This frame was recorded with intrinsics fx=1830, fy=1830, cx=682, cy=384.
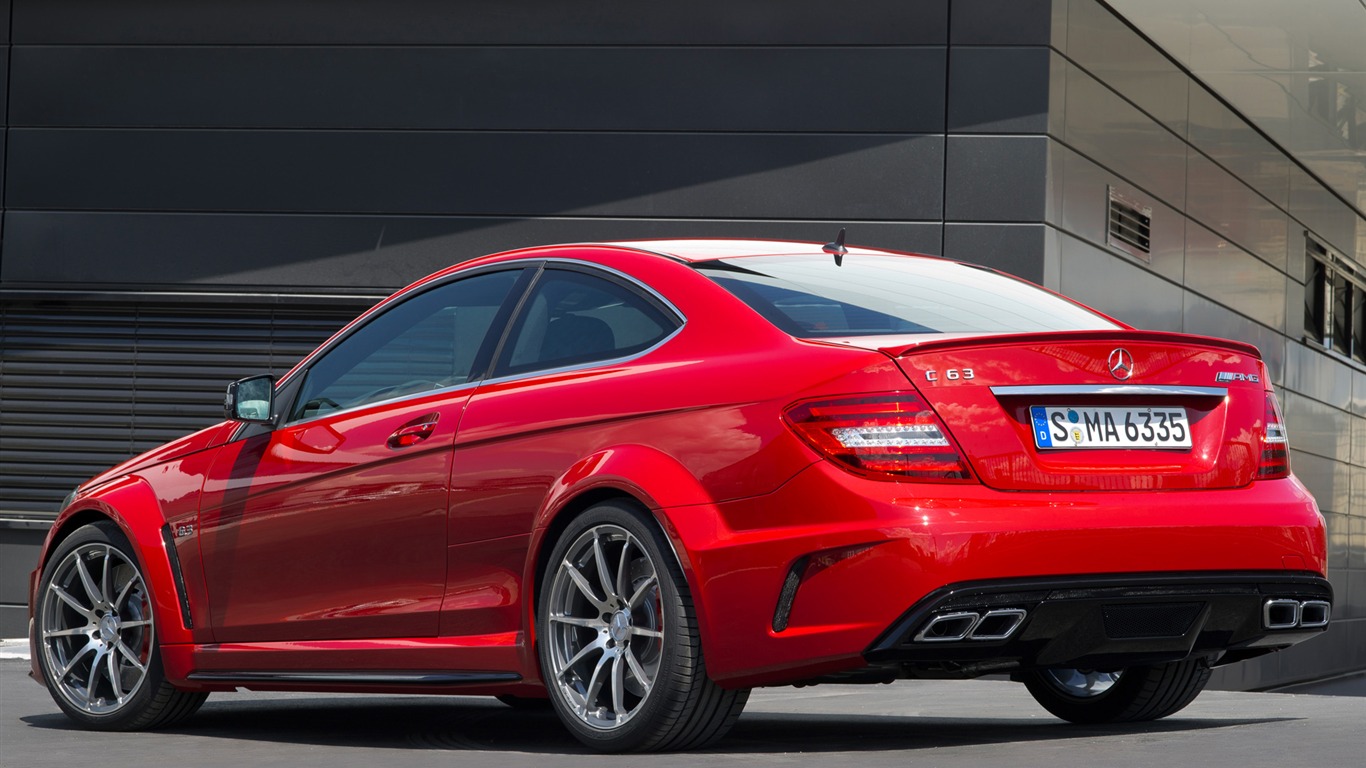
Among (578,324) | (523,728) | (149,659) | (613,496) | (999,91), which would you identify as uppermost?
(999,91)

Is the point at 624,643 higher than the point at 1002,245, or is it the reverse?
the point at 1002,245

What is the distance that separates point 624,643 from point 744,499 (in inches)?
23.9

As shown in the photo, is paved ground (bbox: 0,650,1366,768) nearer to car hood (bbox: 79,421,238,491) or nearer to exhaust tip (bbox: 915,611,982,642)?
exhaust tip (bbox: 915,611,982,642)

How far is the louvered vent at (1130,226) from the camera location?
1376 cm

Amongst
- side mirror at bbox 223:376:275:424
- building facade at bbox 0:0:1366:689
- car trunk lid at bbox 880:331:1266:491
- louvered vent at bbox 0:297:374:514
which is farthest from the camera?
louvered vent at bbox 0:297:374:514

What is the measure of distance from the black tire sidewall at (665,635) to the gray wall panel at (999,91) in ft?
26.8

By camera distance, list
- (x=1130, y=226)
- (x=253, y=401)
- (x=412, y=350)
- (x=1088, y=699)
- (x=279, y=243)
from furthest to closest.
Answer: (x=1130, y=226) < (x=279, y=243) < (x=253, y=401) < (x=412, y=350) < (x=1088, y=699)

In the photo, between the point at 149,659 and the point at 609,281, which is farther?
the point at 149,659

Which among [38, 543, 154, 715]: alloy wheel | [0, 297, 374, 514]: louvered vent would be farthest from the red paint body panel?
[0, 297, 374, 514]: louvered vent

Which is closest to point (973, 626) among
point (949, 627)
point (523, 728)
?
point (949, 627)

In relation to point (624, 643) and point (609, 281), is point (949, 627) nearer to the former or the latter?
point (624, 643)

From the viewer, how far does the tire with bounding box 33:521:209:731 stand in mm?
6395

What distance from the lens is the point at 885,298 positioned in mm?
5156

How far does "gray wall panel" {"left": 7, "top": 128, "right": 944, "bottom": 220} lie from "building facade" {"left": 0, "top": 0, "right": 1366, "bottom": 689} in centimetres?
2
